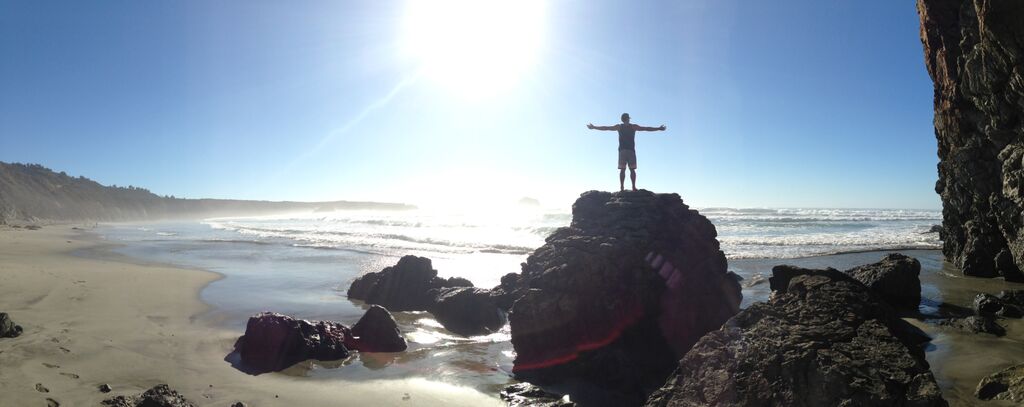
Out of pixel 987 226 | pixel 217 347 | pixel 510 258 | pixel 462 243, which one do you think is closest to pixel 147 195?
pixel 462 243

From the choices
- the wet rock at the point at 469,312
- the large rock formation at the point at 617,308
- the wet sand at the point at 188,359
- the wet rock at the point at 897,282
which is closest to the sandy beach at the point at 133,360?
the wet sand at the point at 188,359

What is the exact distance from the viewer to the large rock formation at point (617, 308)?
6703mm

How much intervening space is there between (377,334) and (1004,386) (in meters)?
8.04

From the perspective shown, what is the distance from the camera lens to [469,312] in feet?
34.3

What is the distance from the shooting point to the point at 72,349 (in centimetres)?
694

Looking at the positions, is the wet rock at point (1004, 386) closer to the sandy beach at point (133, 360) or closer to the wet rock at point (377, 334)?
the sandy beach at point (133, 360)

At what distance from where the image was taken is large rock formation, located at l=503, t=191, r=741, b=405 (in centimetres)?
670

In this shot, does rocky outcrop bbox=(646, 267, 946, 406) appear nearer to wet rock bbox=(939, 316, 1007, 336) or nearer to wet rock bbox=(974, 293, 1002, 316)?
wet rock bbox=(939, 316, 1007, 336)

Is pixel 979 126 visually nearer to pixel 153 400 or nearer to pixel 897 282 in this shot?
pixel 897 282

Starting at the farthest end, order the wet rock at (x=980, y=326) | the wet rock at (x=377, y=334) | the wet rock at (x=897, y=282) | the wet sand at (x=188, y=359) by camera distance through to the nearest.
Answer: the wet rock at (x=897, y=282) < the wet rock at (x=980, y=326) < the wet rock at (x=377, y=334) < the wet sand at (x=188, y=359)

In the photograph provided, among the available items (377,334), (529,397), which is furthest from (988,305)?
(377,334)

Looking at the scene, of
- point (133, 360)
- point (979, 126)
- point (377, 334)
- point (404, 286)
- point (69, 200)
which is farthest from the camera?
point (69, 200)

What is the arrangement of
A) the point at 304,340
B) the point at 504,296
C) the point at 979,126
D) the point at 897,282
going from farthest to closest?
1. the point at 979,126
2. the point at 504,296
3. the point at 897,282
4. the point at 304,340

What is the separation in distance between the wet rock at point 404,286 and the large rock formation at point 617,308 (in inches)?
172
